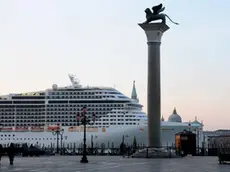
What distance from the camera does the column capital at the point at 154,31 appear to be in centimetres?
4878

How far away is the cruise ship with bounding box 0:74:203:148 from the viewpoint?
9188 centimetres

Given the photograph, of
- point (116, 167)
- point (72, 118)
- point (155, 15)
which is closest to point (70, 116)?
point (72, 118)

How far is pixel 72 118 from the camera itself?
93.8 metres

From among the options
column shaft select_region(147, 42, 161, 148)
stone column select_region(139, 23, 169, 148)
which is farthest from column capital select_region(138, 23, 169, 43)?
column shaft select_region(147, 42, 161, 148)

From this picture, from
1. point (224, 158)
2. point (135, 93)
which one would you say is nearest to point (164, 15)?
point (224, 158)

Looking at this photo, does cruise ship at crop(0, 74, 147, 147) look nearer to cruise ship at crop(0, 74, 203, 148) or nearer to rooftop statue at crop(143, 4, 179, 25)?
cruise ship at crop(0, 74, 203, 148)

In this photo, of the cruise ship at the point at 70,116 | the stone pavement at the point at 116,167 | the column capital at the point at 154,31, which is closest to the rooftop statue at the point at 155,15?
the column capital at the point at 154,31

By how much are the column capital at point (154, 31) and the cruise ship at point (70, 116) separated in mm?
42274

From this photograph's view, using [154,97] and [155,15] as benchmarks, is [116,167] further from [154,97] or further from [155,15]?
[155,15]

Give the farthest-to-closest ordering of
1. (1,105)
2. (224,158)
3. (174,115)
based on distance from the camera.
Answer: (174,115)
(1,105)
(224,158)

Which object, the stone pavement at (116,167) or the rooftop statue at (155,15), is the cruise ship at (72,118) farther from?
the stone pavement at (116,167)

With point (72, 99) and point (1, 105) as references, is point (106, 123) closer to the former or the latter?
point (72, 99)

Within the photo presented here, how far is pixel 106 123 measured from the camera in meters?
92.1

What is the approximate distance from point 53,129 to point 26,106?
762cm
